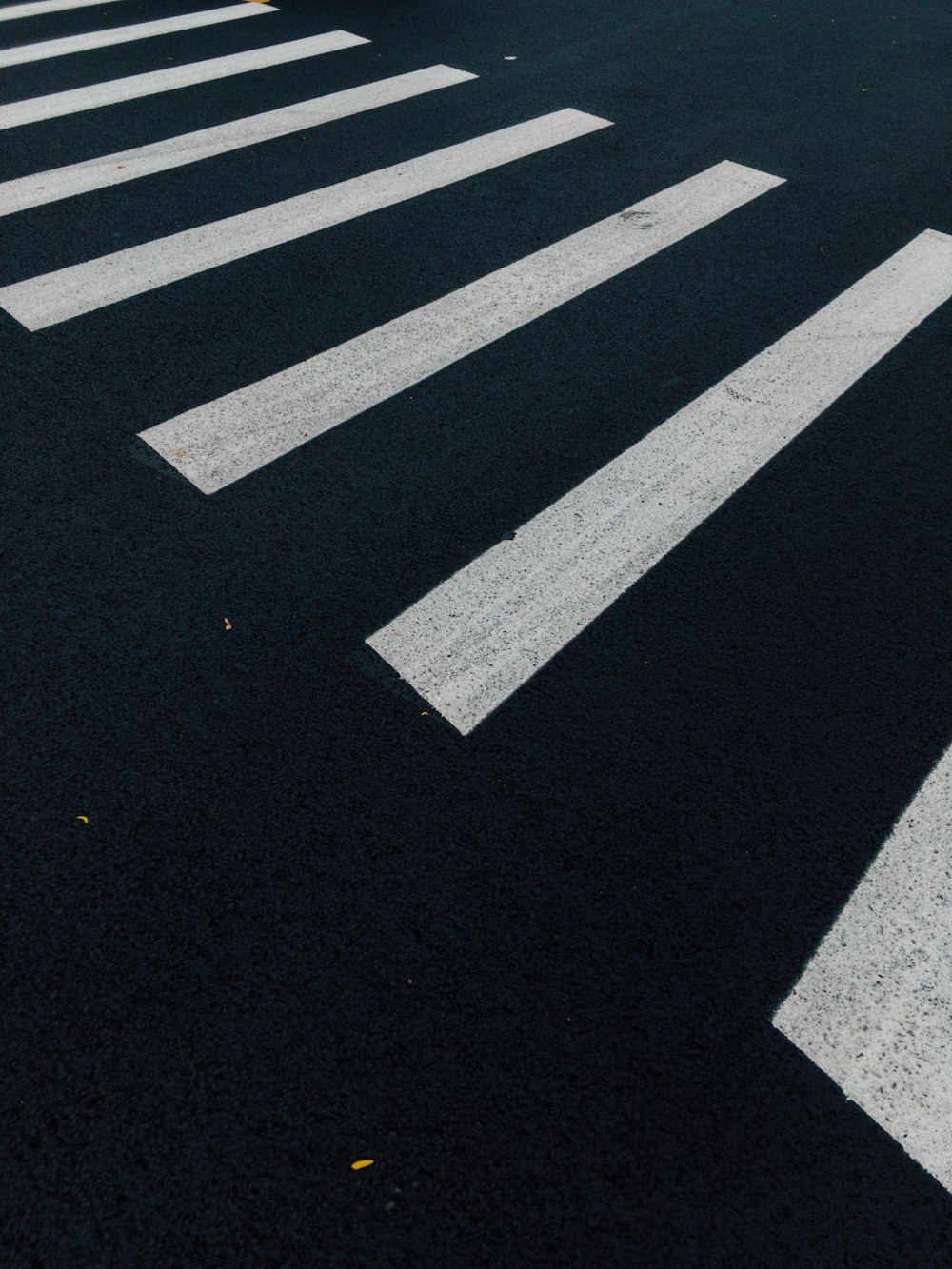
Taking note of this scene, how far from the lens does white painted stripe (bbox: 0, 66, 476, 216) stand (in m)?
6.82

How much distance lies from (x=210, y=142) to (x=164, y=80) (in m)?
1.58

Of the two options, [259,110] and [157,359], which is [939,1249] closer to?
[157,359]

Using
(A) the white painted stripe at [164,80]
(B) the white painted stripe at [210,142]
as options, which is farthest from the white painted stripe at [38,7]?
(B) the white painted stripe at [210,142]

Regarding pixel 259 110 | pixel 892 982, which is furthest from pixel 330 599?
pixel 259 110

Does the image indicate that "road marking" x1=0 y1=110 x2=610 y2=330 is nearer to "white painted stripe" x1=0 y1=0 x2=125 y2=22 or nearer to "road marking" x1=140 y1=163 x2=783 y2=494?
"road marking" x1=140 y1=163 x2=783 y2=494

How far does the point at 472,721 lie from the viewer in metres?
3.46

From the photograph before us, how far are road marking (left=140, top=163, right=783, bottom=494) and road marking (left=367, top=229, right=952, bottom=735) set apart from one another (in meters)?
0.16

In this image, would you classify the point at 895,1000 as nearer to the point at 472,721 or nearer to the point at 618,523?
the point at 472,721

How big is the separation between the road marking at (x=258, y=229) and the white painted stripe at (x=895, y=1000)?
493 centimetres

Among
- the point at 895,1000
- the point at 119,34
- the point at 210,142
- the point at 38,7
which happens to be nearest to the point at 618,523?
the point at 895,1000

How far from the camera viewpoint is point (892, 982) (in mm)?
2801

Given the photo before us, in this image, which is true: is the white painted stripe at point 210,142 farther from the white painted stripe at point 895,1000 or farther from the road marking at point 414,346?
the white painted stripe at point 895,1000

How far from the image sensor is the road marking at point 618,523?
3.69 metres

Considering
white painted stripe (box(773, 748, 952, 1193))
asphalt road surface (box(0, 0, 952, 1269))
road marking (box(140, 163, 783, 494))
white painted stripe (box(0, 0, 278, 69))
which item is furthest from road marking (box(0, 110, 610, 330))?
white painted stripe (box(773, 748, 952, 1193))
